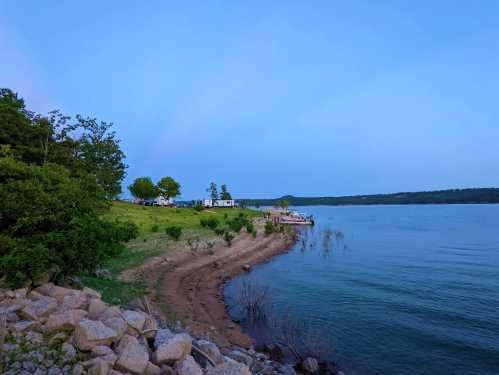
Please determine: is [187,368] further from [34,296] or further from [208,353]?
[34,296]

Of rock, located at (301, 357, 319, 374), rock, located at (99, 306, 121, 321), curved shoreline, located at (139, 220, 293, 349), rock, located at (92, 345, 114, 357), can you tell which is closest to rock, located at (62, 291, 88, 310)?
rock, located at (99, 306, 121, 321)

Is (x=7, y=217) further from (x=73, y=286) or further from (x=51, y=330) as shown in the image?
(x=51, y=330)

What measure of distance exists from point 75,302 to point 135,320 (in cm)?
146

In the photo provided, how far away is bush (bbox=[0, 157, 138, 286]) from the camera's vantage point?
775 centimetres

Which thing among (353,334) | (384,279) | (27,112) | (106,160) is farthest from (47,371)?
(27,112)

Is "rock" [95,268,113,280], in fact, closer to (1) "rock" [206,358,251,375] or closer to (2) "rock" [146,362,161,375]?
(2) "rock" [146,362,161,375]

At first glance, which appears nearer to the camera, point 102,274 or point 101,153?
point 102,274

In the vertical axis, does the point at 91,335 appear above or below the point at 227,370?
above

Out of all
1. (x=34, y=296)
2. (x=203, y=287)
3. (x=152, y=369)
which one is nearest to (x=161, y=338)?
(x=152, y=369)

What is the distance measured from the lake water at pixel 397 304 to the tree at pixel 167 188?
6605 cm

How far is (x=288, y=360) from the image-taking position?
10.3 meters

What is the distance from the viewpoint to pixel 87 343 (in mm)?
5621

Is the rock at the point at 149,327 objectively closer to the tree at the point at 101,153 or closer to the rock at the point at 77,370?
the rock at the point at 77,370

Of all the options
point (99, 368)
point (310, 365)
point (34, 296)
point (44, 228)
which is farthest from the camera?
point (310, 365)
